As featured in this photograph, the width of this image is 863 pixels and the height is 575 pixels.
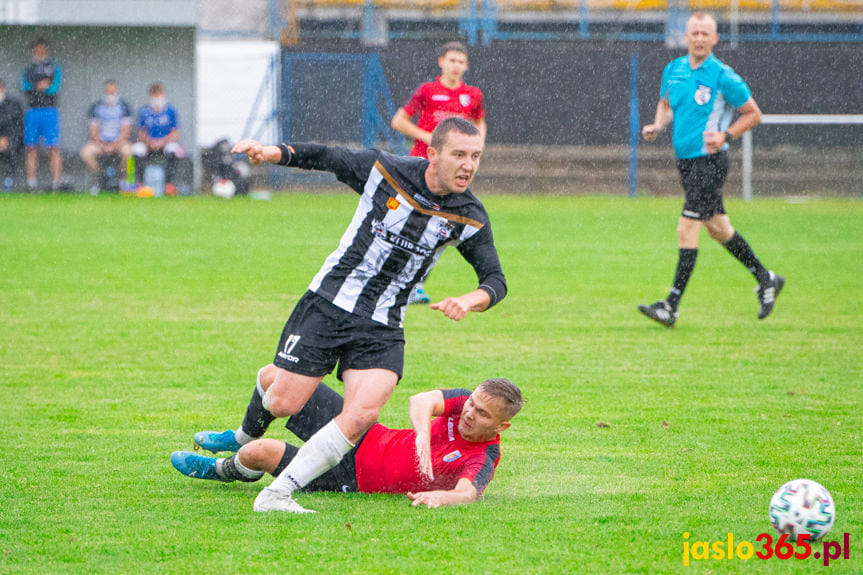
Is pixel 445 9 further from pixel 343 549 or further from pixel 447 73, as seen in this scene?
pixel 343 549

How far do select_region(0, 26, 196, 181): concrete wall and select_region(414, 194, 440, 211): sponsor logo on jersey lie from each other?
19.8 metres

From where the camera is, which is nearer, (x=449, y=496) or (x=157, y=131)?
(x=449, y=496)

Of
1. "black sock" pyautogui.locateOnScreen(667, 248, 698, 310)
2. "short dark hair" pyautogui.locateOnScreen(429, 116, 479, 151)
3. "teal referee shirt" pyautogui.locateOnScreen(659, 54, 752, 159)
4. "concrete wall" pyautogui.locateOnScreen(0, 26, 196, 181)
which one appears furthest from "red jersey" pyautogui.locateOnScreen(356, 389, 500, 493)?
"concrete wall" pyautogui.locateOnScreen(0, 26, 196, 181)

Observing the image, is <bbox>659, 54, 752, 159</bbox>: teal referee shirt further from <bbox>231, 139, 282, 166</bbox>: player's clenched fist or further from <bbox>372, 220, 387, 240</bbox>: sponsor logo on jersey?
<bbox>231, 139, 282, 166</bbox>: player's clenched fist

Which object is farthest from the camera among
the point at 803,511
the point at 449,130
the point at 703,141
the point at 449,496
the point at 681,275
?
the point at 703,141

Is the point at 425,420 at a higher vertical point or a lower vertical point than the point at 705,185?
lower

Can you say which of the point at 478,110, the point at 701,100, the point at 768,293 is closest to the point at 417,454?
the point at 768,293

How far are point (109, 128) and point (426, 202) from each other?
18.8 m

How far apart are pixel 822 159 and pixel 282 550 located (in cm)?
2281

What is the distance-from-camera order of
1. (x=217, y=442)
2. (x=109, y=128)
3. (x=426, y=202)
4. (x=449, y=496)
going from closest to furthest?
(x=449, y=496), (x=426, y=202), (x=217, y=442), (x=109, y=128)

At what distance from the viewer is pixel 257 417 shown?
5.15 meters

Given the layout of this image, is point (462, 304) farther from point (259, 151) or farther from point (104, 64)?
point (104, 64)

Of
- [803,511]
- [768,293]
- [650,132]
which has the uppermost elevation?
[650,132]

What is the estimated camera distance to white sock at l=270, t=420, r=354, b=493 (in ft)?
15.3
